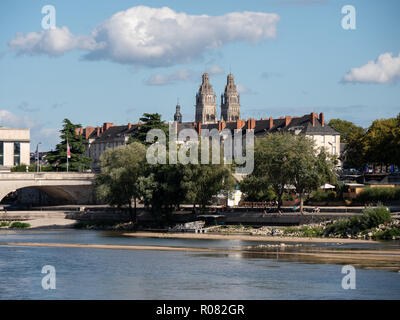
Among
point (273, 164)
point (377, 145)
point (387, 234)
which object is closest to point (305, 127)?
point (377, 145)

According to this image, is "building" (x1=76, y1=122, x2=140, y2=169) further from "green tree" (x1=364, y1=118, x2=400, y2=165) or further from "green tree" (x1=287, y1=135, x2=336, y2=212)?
"green tree" (x1=287, y1=135, x2=336, y2=212)

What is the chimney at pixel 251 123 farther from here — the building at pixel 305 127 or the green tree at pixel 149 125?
the green tree at pixel 149 125

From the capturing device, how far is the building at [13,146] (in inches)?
5017

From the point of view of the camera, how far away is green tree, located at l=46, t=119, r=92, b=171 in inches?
4749

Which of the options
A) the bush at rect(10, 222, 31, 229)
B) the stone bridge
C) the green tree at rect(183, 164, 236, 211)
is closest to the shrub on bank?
the bush at rect(10, 222, 31, 229)

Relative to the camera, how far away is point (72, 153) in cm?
12294

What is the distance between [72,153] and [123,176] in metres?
42.4

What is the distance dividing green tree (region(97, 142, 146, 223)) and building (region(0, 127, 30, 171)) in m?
45.8

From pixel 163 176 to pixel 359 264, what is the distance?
34748 millimetres

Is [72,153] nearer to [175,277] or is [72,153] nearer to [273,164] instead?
[273,164]

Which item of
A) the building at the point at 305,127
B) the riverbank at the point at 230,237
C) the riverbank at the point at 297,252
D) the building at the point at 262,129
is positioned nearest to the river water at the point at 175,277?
the riverbank at the point at 297,252

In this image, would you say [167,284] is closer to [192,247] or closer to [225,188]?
[192,247]

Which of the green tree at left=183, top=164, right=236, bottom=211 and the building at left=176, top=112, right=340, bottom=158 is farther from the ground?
the building at left=176, top=112, right=340, bottom=158
